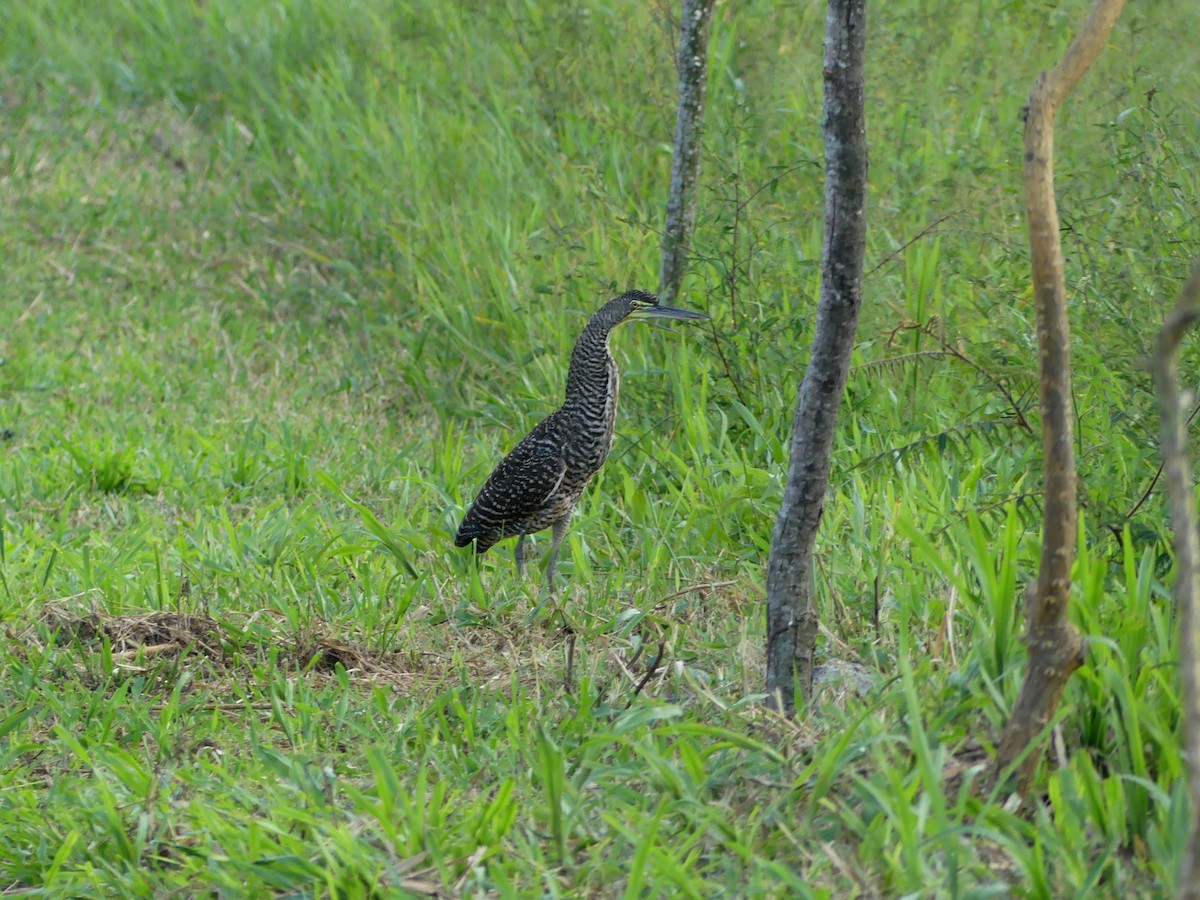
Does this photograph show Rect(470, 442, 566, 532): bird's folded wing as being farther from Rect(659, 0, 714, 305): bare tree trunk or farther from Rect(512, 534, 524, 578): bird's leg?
Rect(659, 0, 714, 305): bare tree trunk

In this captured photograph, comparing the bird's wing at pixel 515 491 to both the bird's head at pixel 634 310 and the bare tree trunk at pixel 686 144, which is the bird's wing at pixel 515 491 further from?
the bare tree trunk at pixel 686 144

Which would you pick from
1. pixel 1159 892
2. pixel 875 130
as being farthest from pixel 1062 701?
pixel 875 130

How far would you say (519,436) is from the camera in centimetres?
618

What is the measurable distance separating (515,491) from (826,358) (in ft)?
5.79

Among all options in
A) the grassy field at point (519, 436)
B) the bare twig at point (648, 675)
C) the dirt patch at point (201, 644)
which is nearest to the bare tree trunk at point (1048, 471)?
the grassy field at point (519, 436)

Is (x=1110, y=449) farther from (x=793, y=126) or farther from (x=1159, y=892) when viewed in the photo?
(x=793, y=126)

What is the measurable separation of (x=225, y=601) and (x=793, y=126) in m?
4.14

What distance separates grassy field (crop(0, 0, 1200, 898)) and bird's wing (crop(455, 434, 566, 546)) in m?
0.19

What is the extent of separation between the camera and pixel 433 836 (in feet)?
9.77

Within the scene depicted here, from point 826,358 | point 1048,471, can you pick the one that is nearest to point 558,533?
point 826,358

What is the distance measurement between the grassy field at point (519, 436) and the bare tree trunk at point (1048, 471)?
0.08 m

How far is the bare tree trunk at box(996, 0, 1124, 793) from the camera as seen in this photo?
2770 millimetres

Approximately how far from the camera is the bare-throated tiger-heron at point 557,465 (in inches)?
193

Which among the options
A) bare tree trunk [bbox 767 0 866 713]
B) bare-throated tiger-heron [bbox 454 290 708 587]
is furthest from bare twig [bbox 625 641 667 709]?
bare-throated tiger-heron [bbox 454 290 708 587]
